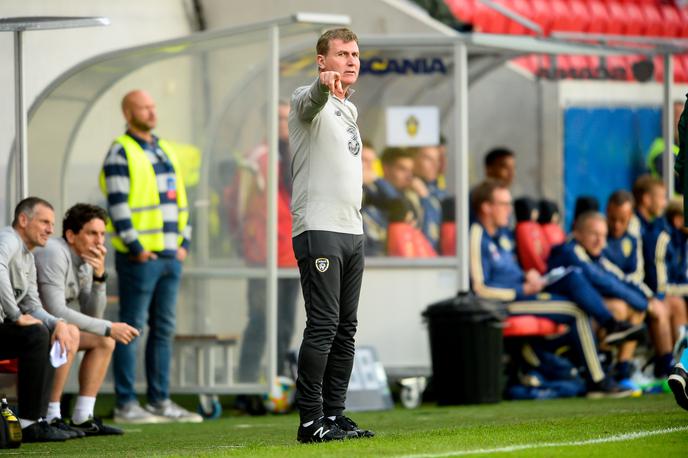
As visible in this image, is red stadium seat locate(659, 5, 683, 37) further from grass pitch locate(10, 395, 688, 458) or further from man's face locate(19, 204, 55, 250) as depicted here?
man's face locate(19, 204, 55, 250)

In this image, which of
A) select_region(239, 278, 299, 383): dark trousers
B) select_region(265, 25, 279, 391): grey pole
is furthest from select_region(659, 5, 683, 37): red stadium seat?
select_region(265, 25, 279, 391): grey pole

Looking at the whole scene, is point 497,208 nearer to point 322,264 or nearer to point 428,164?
point 428,164

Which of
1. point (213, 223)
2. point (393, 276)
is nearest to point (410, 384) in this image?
point (393, 276)

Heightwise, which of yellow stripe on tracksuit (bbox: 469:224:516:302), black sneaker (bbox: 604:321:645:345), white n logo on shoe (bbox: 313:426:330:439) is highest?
yellow stripe on tracksuit (bbox: 469:224:516:302)

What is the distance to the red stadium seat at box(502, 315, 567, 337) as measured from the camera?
516 inches

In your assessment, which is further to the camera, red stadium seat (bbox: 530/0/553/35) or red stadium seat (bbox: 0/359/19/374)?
red stadium seat (bbox: 530/0/553/35)

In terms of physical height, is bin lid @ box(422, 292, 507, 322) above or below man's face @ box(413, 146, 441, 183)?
below

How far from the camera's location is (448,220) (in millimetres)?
13742

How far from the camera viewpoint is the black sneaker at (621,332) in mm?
13492

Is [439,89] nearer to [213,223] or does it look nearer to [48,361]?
[213,223]

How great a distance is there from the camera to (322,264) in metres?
7.85

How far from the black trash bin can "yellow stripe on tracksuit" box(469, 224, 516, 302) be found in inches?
20.9

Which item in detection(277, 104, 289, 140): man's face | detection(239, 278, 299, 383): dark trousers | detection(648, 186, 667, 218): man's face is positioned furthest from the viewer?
detection(648, 186, 667, 218): man's face

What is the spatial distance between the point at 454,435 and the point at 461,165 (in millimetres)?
5466
